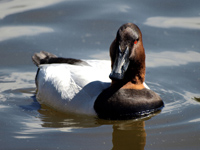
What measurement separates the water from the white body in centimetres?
15

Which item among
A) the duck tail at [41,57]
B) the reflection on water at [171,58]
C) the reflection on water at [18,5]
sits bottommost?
the reflection on water at [171,58]

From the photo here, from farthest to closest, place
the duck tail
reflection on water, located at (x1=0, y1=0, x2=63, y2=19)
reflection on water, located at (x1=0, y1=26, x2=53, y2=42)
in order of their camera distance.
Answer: reflection on water, located at (x1=0, y1=0, x2=63, y2=19), reflection on water, located at (x1=0, y1=26, x2=53, y2=42), the duck tail

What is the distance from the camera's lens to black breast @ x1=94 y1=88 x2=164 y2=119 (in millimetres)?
6039

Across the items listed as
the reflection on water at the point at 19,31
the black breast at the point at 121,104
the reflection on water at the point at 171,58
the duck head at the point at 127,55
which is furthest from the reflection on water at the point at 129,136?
the reflection on water at the point at 19,31

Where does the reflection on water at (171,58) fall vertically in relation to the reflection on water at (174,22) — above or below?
below

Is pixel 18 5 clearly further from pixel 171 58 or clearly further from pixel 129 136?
pixel 129 136

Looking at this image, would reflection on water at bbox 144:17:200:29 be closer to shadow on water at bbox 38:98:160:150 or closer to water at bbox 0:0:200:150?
water at bbox 0:0:200:150

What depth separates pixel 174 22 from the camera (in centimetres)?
951

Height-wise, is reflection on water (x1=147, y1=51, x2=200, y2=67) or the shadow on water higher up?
reflection on water (x1=147, y1=51, x2=200, y2=67)

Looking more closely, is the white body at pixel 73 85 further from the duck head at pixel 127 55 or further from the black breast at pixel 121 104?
A: the duck head at pixel 127 55

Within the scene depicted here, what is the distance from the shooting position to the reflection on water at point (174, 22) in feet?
30.6

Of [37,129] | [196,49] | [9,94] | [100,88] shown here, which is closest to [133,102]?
[100,88]

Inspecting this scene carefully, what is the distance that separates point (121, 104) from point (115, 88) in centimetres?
26

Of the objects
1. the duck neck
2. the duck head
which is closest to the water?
the duck neck
